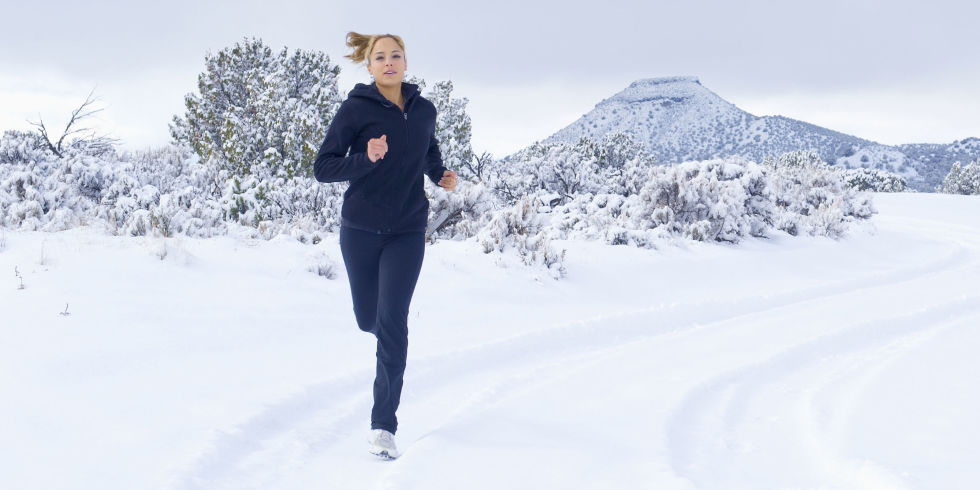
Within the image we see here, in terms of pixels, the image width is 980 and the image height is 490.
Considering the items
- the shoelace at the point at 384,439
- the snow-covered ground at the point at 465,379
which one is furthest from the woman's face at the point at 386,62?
the snow-covered ground at the point at 465,379

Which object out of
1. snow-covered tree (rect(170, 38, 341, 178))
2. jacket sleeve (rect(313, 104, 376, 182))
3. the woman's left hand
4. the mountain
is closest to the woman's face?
jacket sleeve (rect(313, 104, 376, 182))

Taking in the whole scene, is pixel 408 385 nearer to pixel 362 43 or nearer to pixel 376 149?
pixel 376 149

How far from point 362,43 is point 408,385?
7.45 ft

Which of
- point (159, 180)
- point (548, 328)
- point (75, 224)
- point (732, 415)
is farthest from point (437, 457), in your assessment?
point (159, 180)

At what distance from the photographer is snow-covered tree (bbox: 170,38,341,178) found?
1501 cm

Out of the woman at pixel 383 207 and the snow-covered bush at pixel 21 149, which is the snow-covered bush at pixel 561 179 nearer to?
the snow-covered bush at pixel 21 149

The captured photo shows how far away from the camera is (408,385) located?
189 inches

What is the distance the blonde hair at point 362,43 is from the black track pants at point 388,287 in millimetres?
925

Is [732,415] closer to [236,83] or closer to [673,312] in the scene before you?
[673,312]

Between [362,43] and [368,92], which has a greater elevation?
[362,43]

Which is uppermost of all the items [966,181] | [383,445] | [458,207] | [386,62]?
[966,181]

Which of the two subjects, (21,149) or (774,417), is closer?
(774,417)

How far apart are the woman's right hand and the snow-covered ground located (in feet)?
4.79

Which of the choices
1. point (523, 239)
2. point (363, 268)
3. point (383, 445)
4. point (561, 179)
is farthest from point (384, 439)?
point (561, 179)
